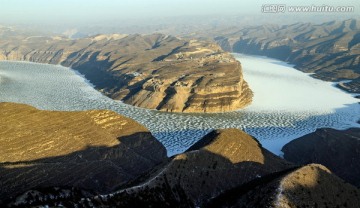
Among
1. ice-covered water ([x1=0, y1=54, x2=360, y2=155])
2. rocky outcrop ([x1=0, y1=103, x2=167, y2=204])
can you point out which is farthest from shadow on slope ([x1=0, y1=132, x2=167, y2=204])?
ice-covered water ([x1=0, y1=54, x2=360, y2=155])

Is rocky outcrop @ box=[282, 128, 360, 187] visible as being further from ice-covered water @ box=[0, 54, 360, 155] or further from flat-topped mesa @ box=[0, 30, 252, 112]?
flat-topped mesa @ box=[0, 30, 252, 112]

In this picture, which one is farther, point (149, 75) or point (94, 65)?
point (94, 65)

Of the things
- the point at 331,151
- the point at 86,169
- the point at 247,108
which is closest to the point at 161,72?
the point at 247,108

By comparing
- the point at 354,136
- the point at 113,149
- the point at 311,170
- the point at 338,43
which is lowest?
the point at 338,43

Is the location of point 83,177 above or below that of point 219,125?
above

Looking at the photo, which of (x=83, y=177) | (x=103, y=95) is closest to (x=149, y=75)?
(x=103, y=95)

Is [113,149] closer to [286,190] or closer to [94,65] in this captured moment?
[286,190]
